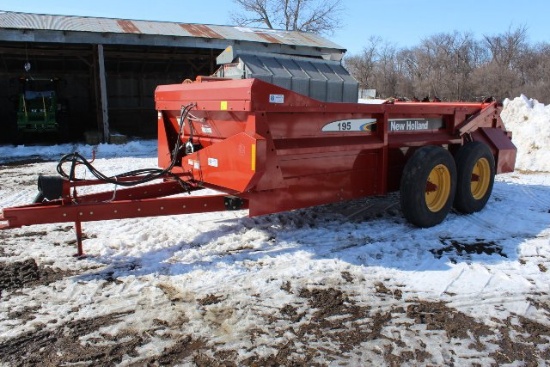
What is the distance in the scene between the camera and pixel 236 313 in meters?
3.46

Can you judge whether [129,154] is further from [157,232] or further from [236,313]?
[236,313]

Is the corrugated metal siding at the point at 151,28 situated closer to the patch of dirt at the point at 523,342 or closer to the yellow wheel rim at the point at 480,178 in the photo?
the yellow wheel rim at the point at 480,178

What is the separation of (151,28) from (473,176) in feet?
39.9

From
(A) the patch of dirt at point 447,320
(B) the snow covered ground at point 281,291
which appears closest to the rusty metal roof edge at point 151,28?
(B) the snow covered ground at point 281,291

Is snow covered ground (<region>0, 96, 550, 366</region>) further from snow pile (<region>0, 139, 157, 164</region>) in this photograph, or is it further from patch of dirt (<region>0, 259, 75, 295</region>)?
snow pile (<region>0, 139, 157, 164</region>)

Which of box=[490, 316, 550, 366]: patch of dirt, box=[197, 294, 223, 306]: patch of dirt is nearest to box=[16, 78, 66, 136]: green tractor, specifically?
box=[197, 294, 223, 306]: patch of dirt

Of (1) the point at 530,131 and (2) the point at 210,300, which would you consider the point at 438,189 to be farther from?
(1) the point at 530,131

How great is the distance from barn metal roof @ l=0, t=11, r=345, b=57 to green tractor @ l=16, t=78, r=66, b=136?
2.66 m

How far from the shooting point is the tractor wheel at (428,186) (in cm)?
522

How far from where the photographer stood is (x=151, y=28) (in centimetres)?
1525

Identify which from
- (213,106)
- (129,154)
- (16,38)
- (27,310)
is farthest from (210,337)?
(16,38)

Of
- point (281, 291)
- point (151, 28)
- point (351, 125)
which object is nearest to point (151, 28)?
point (151, 28)

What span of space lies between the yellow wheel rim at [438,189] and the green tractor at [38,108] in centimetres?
1380

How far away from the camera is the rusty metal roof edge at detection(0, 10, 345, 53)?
13.7 metres
